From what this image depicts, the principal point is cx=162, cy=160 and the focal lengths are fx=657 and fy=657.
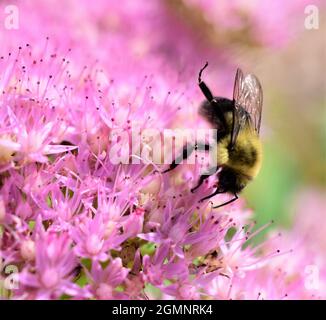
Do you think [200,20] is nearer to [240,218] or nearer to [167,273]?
[240,218]

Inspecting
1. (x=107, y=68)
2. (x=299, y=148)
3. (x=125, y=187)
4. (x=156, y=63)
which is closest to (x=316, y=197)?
(x=299, y=148)

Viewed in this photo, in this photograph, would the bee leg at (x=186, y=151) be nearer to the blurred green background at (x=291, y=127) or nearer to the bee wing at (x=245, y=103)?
the bee wing at (x=245, y=103)

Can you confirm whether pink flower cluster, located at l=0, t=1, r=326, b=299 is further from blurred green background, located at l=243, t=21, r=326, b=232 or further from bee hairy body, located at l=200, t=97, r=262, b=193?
blurred green background, located at l=243, t=21, r=326, b=232

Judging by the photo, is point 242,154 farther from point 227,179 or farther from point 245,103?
point 245,103

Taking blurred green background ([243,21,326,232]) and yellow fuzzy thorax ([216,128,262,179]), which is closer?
yellow fuzzy thorax ([216,128,262,179])

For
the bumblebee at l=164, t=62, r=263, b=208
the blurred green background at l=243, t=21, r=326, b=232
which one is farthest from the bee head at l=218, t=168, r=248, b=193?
the blurred green background at l=243, t=21, r=326, b=232

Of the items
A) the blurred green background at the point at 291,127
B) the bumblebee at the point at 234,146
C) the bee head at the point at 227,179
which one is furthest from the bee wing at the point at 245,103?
the blurred green background at the point at 291,127
